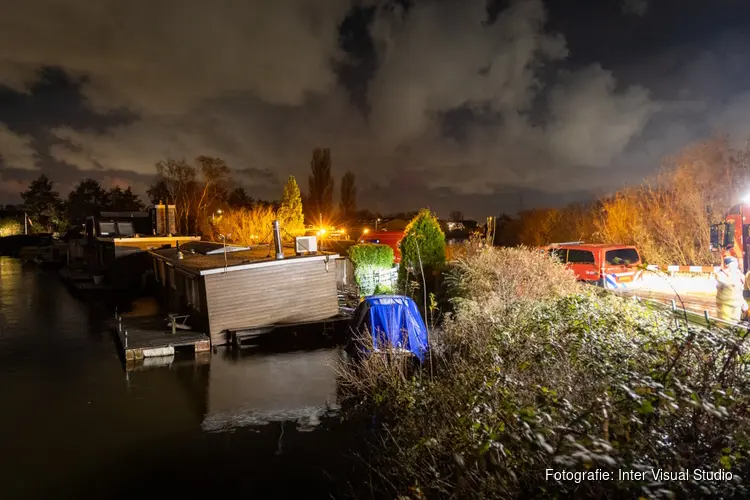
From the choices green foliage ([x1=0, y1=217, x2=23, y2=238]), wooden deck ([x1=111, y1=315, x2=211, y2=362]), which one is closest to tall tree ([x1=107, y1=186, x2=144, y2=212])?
green foliage ([x1=0, y1=217, x2=23, y2=238])

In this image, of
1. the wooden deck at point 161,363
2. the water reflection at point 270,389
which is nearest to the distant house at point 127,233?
the wooden deck at point 161,363

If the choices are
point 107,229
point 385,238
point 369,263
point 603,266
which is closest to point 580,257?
point 603,266

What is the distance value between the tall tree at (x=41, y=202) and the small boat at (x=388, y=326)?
74391 millimetres

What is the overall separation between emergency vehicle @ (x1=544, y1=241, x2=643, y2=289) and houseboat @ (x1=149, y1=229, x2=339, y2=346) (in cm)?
787

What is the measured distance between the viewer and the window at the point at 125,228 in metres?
33.9

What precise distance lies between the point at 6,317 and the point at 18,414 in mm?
14104

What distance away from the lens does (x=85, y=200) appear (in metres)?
63.3

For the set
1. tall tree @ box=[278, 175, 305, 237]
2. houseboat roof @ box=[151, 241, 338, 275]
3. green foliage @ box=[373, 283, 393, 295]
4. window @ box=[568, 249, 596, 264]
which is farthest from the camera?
tall tree @ box=[278, 175, 305, 237]

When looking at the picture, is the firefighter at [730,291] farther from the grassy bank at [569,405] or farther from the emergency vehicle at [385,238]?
→ the emergency vehicle at [385,238]

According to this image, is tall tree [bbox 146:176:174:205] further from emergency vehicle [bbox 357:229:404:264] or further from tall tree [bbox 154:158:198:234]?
emergency vehicle [bbox 357:229:404:264]

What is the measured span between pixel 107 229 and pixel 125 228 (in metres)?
1.18

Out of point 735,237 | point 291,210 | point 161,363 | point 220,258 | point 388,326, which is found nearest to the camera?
point 388,326

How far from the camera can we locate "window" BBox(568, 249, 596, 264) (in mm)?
14719

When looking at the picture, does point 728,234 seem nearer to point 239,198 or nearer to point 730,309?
point 730,309
